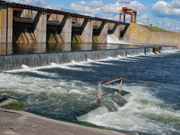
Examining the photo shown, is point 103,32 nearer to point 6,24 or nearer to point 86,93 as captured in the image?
point 6,24

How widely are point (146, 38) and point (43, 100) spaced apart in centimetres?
5697

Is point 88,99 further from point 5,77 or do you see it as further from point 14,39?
point 14,39

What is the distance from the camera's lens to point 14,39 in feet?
113

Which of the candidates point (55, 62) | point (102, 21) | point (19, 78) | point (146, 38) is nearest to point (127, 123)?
point (19, 78)

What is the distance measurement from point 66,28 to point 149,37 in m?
28.2

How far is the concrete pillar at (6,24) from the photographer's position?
30195 mm

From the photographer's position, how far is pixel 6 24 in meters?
30.7

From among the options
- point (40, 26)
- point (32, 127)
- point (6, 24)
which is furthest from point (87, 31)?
point (32, 127)

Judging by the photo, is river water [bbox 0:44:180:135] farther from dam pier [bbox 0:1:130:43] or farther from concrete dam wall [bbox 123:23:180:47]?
concrete dam wall [bbox 123:23:180:47]

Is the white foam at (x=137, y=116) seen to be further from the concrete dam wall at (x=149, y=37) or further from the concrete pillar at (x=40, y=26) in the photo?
the concrete dam wall at (x=149, y=37)

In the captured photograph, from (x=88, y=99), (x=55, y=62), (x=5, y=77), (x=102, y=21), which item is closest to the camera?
(x=88, y=99)

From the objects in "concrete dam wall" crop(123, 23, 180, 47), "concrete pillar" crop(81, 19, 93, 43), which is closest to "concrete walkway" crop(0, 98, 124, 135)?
"concrete pillar" crop(81, 19, 93, 43)

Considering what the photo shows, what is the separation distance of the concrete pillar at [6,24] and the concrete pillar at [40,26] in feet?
22.1

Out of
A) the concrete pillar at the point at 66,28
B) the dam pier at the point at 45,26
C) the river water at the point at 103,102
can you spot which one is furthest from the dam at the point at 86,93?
the concrete pillar at the point at 66,28
